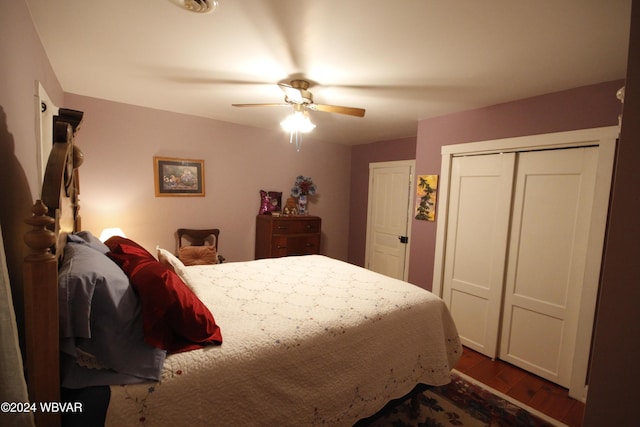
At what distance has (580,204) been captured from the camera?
7.35 feet

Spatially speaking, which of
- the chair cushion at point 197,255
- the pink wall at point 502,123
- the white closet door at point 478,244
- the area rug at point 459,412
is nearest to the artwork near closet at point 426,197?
the pink wall at point 502,123

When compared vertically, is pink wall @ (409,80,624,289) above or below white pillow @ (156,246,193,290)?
above

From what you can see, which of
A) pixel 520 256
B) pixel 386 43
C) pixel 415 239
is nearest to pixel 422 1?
pixel 386 43

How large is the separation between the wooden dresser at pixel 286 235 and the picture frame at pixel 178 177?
96 centimetres

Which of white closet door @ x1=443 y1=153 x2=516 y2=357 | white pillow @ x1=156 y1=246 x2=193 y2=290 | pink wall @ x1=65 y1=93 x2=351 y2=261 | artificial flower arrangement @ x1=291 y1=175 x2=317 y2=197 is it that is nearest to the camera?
white pillow @ x1=156 y1=246 x2=193 y2=290

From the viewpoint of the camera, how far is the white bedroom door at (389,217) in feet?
13.8

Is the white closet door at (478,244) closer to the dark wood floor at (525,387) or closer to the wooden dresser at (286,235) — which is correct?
the dark wood floor at (525,387)

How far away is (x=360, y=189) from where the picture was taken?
198 inches

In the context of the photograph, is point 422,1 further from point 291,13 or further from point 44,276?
point 44,276

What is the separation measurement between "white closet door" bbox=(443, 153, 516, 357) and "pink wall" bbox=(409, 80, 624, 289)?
0.22 meters

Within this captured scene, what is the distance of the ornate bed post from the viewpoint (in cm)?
85

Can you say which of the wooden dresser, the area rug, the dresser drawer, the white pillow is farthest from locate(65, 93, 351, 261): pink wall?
the area rug

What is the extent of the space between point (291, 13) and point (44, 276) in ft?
5.02

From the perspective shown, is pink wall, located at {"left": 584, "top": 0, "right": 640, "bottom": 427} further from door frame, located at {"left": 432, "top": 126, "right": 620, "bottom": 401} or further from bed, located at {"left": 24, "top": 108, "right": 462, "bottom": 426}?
door frame, located at {"left": 432, "top": 126, "right": 620, "bottom": 401}
